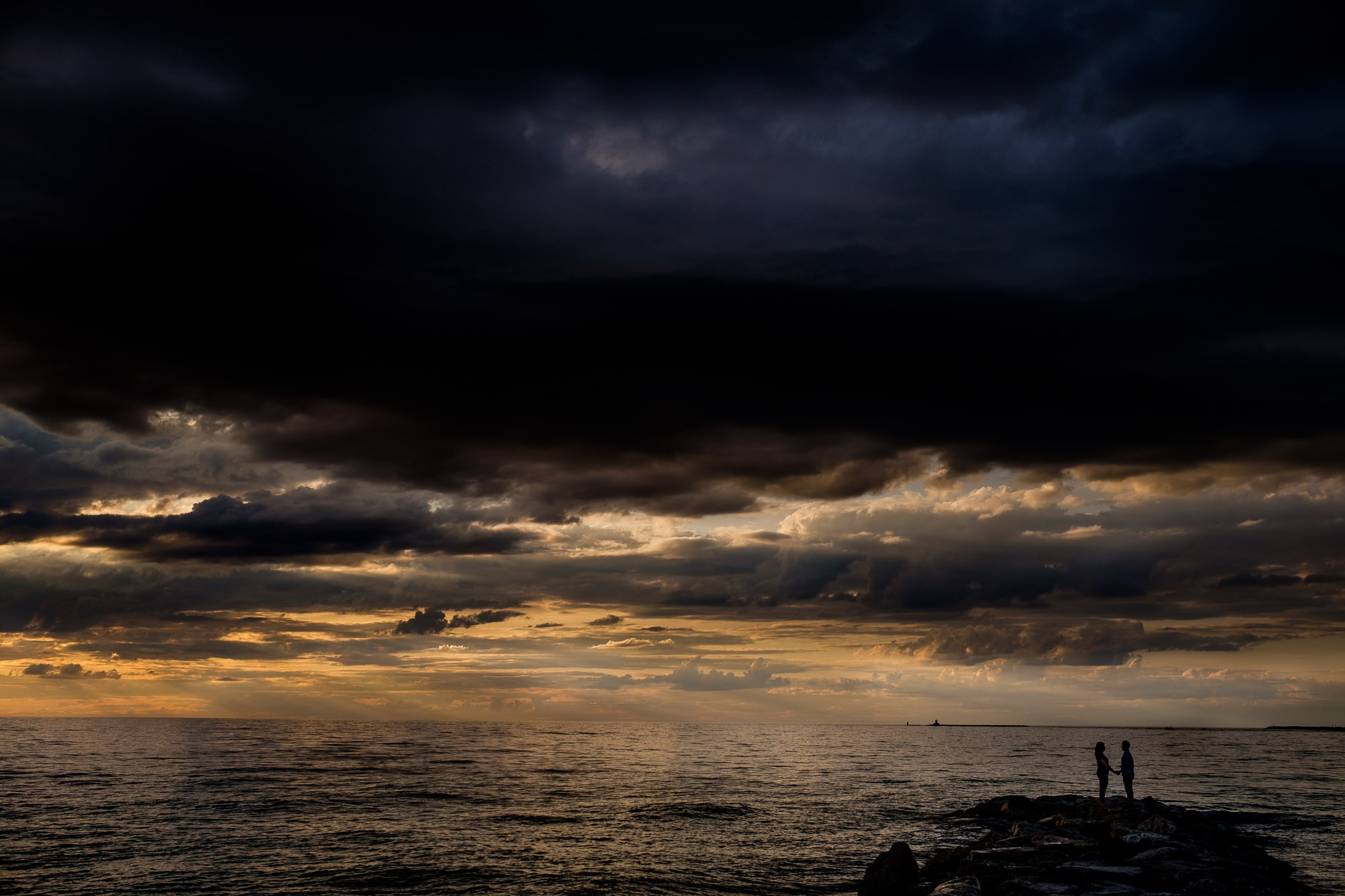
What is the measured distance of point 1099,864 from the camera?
2838cm

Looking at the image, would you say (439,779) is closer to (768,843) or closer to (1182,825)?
(768,843)

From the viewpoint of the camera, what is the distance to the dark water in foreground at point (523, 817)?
3391 cm

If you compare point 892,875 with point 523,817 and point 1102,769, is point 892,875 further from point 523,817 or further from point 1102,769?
point 523,817

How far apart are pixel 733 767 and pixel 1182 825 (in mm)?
62095

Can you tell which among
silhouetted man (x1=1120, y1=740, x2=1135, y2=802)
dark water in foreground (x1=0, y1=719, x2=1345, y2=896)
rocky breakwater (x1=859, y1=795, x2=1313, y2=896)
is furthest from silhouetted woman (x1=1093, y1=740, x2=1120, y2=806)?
dark water in foreground (x1=0, y1=719, x2=1345, y2=896)

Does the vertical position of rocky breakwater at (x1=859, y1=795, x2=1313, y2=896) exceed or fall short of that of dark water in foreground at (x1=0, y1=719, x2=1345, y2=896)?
it exceeds it

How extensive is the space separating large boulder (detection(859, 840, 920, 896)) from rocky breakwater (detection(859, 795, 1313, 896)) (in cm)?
3

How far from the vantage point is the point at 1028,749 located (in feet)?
518

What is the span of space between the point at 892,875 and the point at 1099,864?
673 cm

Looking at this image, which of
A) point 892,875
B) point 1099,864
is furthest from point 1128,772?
point 892,875

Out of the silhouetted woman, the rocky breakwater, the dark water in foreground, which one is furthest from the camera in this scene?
the silhouetted woman

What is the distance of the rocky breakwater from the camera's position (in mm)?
25250

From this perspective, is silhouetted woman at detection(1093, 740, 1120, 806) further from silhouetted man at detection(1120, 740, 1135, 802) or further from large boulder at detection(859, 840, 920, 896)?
large boulder at detection(859, 840, 920, 896)

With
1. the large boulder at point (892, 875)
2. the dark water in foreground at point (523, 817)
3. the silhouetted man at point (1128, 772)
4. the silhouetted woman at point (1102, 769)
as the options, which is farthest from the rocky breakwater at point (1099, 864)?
the dark water in foreground at point (523, 817)
